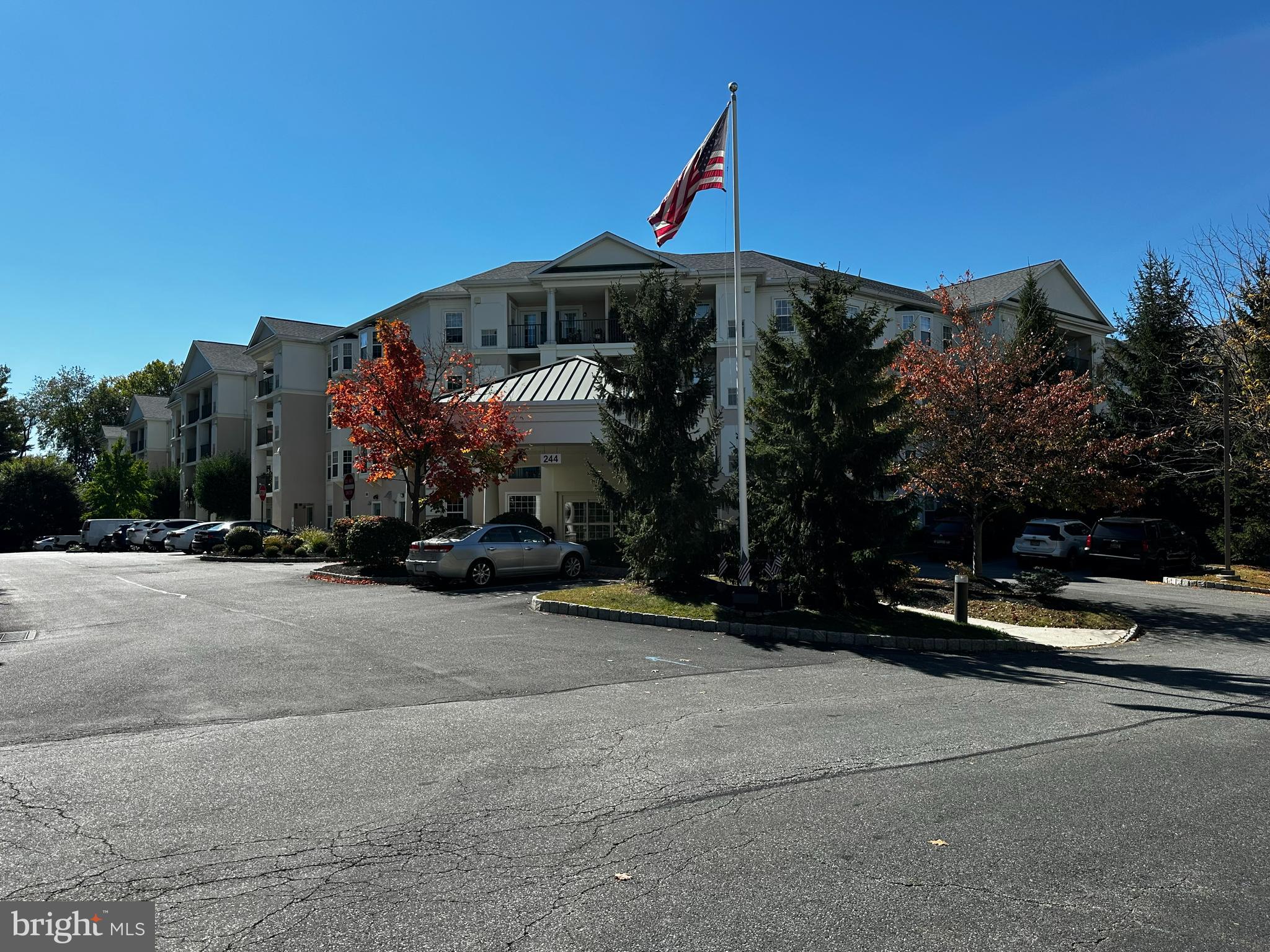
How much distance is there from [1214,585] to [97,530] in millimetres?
55718

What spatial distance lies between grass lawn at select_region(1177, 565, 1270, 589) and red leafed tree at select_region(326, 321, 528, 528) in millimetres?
20571

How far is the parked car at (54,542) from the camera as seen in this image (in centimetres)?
5562

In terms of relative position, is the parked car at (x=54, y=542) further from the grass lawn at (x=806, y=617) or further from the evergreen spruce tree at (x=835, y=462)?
the evergreen spruce tree at (x=835, y=462)

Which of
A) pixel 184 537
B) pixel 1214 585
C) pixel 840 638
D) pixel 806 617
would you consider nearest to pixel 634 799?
pixel 840 638

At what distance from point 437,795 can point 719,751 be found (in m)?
2.35

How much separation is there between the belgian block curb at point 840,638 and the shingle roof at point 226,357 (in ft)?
174

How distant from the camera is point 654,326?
57.5 ft

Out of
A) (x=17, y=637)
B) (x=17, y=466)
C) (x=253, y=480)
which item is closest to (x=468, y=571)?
(x=17, y=637)

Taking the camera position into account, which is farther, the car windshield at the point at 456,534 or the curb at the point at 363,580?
the curb at the point at 363,580

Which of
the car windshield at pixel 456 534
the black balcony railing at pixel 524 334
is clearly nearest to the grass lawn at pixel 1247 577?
the car windshield at pixel 456 534

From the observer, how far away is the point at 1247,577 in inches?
972

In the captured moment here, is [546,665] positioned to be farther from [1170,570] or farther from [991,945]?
[1170,570]

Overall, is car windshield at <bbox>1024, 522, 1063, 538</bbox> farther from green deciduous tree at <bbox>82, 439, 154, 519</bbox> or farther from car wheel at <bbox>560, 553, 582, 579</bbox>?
green deciduous tree at <bbox>82, 439, 154, 519</bbox>

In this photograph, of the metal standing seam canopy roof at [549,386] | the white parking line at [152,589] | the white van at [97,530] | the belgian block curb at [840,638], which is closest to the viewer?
the belgian block curb at [840,638]
